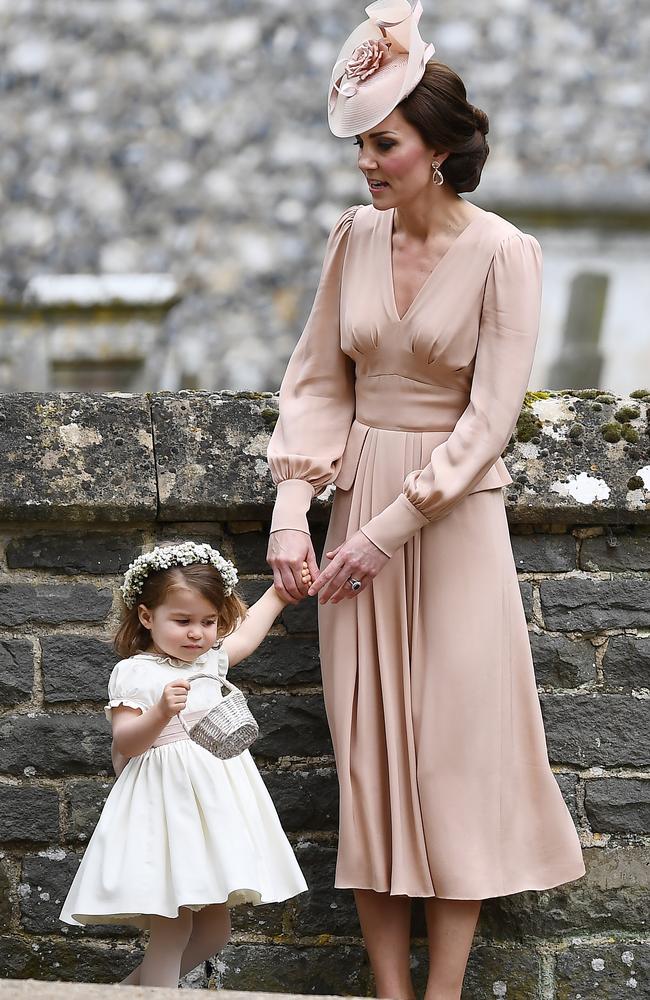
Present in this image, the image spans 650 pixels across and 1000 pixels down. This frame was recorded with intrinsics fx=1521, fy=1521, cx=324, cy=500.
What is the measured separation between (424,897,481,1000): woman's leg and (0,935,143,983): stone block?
778 mm

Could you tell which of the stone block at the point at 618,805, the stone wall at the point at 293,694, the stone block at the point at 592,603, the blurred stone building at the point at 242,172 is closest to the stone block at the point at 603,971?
the stone wall at the point at 293,694

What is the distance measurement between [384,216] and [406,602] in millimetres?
806

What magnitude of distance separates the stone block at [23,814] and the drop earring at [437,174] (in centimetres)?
164

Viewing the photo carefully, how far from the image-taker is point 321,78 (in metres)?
11.4

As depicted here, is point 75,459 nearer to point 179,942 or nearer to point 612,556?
point 179,942

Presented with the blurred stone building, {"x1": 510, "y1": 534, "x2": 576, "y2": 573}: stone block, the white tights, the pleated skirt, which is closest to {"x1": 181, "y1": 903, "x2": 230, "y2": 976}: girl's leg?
the white tights

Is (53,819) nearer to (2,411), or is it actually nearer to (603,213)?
(2,411)

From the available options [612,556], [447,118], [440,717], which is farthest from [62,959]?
[447,118]

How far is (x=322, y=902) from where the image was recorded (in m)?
3.51

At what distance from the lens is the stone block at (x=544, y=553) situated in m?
3.48

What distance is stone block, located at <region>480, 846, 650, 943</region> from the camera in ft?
11.3

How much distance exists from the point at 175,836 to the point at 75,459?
3.08 feet

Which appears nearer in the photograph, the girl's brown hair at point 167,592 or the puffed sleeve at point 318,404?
the girl's brown hair at point 167,592

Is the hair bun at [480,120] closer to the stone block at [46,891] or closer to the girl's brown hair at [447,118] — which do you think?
the girl's brown hair at [447,118]
